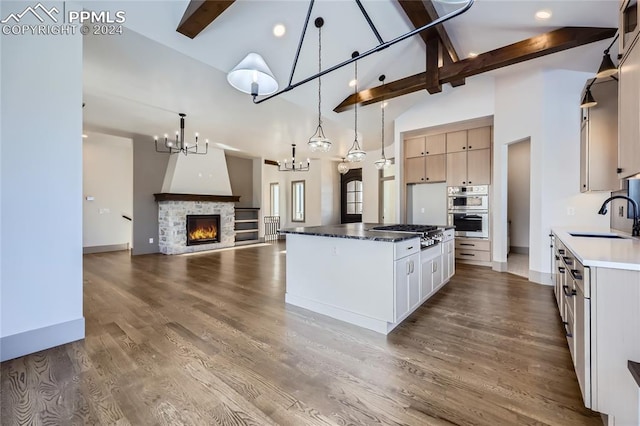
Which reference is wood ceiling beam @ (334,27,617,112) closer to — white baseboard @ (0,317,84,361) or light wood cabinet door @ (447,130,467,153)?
light wood cabinet door @ (447,130,467,153)

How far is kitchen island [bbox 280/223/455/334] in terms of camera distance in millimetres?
2654

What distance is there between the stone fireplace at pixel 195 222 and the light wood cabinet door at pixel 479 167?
6310 millimetres

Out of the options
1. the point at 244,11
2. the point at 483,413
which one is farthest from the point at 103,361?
the point at 244,11

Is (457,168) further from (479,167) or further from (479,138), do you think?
(479,138)

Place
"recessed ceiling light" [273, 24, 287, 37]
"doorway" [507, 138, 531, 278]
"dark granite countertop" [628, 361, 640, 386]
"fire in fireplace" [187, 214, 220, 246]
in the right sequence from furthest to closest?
"fire in fireplace" [187, 214, 220, 246], "doorway" [507, 138, 531, 278], "recessed ceiling light" [273, 24, 287, 37], "dark granite countertop" [628, 361, 640, 386]

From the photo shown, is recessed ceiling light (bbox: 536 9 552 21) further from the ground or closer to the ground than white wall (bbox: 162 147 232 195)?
further from the ground

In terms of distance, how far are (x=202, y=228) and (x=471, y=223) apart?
6.80 m

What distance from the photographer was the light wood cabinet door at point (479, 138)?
212 inches

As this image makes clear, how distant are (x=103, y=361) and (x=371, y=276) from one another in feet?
7.47

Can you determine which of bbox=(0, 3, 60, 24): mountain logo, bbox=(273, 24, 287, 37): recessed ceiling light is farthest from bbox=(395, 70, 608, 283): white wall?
bbox=(0, 3, 60, 24): mountain logo

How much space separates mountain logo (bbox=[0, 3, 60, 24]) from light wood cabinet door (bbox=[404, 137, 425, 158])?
5.78 m

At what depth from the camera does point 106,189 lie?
24.5 ft

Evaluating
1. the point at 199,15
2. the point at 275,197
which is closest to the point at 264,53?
the point at 199,15

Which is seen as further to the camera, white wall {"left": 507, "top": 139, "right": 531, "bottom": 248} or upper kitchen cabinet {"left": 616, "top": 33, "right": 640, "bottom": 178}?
white wall {"left": 507, "top": 139, "right": 531, "bottom": 248}
